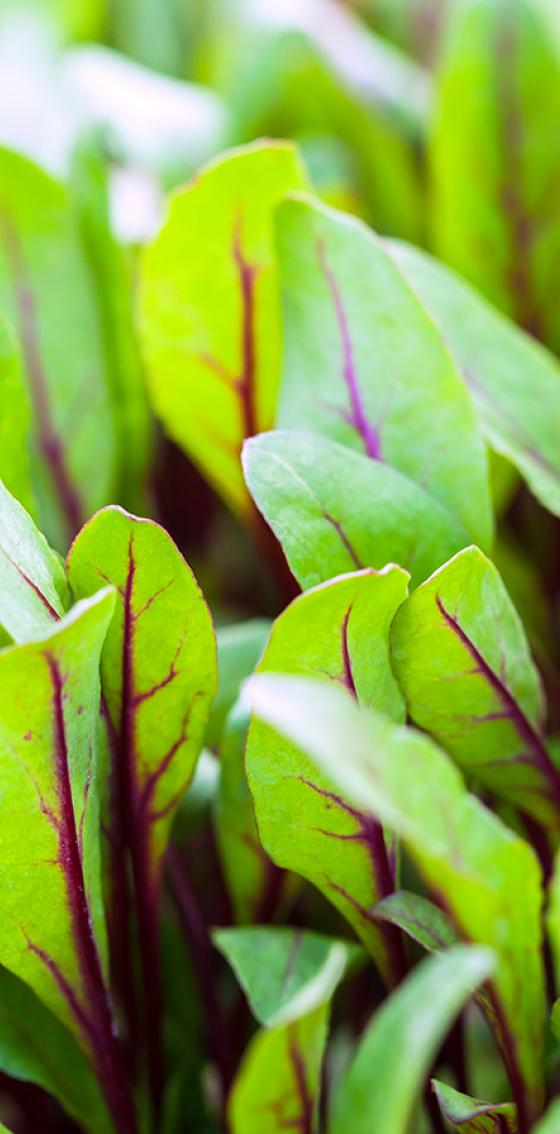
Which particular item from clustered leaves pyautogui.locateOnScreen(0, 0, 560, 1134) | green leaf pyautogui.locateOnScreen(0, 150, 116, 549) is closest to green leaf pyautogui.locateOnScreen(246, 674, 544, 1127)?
clustered leaves pyautogui.locateOnScreen(0, 0, 560, 1134)

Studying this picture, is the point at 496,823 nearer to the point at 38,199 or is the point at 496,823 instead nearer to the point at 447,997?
the point at 447,997

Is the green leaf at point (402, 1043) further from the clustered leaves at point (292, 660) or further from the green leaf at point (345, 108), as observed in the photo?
the green leaf at point (345, 108)

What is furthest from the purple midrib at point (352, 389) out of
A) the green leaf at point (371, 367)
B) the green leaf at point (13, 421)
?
the green leaf at point (13, 421)

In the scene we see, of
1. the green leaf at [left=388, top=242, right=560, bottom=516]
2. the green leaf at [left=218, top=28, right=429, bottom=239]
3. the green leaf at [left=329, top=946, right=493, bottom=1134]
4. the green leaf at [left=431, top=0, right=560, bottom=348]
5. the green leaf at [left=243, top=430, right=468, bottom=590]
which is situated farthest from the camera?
the green leaf at [left=218, top=28, right=429, bottom=239]

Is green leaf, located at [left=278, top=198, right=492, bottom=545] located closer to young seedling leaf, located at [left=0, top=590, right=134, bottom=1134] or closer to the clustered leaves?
the clustered leaves

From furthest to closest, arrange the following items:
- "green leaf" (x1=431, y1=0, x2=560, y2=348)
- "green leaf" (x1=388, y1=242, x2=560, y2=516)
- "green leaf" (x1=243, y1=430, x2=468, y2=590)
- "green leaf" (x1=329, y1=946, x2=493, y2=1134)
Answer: "green leaf" (x1=431, y1=0, x2=560, y2=348) < "green leaf" (x1=388, y1=242, x2=560, y2=516) < "green leaf" (x1=243, y1=430, x2=468, y2=590) < "green leaf" (x1=329, y1=946, x2=493, y2=1134)

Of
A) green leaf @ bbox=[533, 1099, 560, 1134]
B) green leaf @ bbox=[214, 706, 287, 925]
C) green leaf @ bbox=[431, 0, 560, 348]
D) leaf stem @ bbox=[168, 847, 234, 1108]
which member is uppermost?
green leaf @ bbox=[431, 0, 560, 348]

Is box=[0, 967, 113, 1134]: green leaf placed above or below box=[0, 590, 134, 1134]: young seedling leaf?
below
